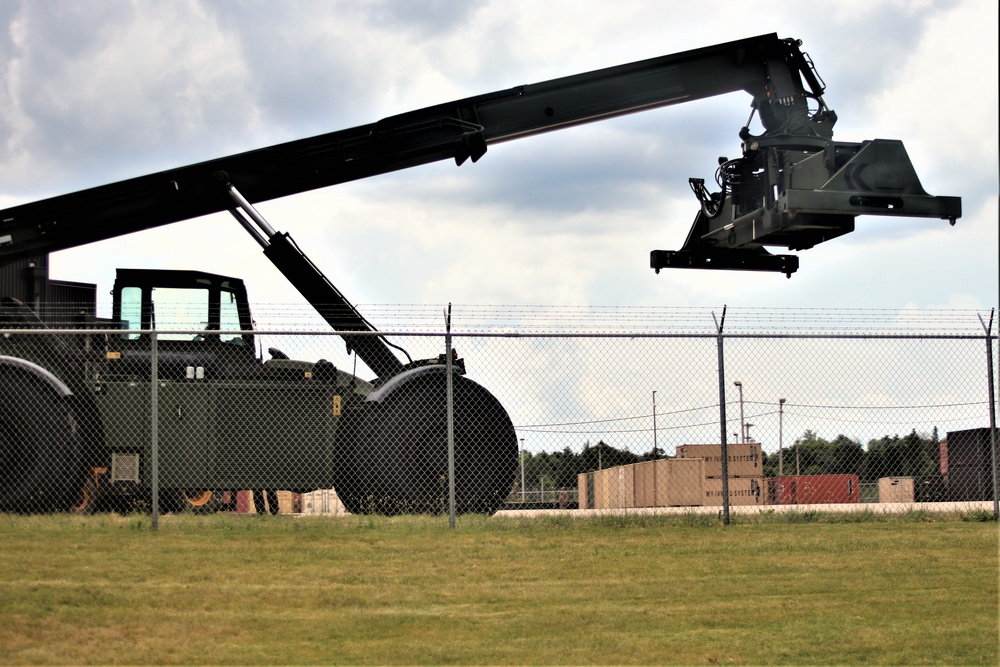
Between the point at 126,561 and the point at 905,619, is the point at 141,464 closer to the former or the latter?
the point at 126,561

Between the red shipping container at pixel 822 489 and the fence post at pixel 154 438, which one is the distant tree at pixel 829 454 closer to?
the red shipping container at pixel 822 489

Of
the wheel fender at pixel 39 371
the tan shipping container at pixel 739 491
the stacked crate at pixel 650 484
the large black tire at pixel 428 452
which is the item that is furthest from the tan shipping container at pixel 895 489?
the wheel fender at pixel 39 371

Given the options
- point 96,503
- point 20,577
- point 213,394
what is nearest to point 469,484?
point 213,394

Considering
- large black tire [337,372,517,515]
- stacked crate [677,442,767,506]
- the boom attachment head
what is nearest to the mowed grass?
large black tire [337,372,517,515]

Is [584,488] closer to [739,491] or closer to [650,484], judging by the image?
[650,484]

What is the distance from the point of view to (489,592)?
10.1 metres

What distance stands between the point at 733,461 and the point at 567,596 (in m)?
5.81

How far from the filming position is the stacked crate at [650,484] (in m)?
15.1

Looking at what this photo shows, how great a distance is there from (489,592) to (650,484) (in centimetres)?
562

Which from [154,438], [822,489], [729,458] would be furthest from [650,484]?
[822,489]

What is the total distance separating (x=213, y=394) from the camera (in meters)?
13.6

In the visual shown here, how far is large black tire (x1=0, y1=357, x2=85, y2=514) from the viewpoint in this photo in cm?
1341

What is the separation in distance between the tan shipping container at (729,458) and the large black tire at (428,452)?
8.21ft

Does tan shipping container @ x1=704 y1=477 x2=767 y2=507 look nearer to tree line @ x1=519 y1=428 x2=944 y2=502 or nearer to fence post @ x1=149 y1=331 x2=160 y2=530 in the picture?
tree line @ x1=519 y1=428 x2=944 y2=502
